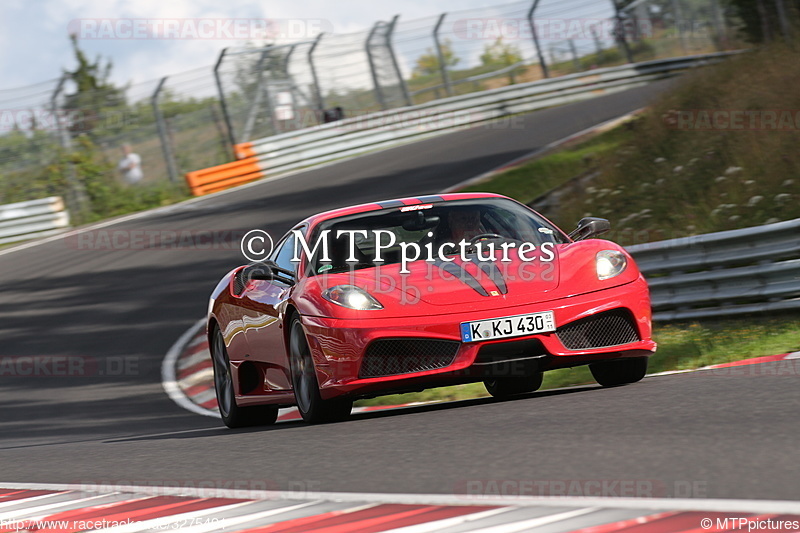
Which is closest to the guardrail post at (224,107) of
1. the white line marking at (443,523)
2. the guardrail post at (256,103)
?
the guardrail post at (256,103)

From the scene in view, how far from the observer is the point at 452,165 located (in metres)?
22.5

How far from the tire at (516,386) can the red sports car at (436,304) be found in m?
0.98

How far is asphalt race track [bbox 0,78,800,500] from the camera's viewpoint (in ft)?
15.5

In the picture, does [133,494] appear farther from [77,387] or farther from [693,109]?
[693,109]

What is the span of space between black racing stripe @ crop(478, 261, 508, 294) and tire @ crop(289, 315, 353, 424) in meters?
1.10

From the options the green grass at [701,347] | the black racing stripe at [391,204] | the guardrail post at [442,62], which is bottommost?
the green grass at [701,347]

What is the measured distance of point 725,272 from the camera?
32.6 ft

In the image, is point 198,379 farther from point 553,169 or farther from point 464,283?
point 553,169

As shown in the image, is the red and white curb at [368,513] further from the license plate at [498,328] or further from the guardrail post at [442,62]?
the guardrail post at [442,62]

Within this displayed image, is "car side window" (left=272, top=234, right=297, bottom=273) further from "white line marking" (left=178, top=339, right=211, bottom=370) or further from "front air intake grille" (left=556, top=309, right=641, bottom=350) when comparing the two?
"white line marking" (left=178, top=339, right=211, bottom=370)

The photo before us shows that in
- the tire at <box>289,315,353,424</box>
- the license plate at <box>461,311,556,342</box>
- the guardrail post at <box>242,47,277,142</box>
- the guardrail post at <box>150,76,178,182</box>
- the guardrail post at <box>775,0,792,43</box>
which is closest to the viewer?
the license plate at <box>461,311,556,342</box>

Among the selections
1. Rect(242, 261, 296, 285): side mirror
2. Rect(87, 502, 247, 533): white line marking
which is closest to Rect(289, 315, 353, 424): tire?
Rect(242, 261, 296, 285): side mirror

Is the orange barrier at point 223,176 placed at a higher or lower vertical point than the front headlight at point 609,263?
higher

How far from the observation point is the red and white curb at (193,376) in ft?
37.0
